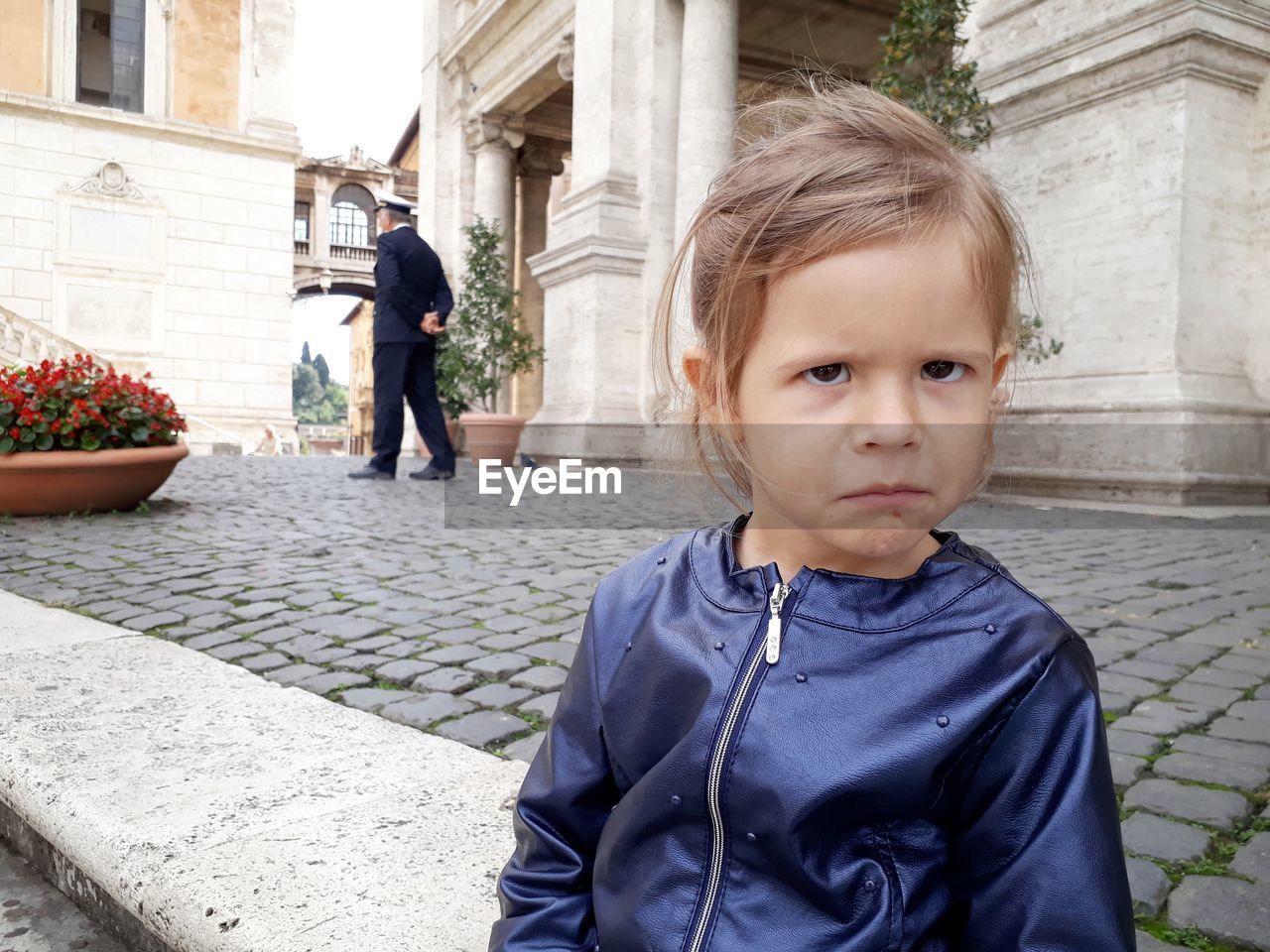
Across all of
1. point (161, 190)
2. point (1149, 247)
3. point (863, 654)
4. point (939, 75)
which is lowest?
point (863, 654)

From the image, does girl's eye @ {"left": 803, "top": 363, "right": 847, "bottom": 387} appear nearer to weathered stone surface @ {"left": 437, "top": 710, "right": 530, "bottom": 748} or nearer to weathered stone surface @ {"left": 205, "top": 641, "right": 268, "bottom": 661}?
weathered stone surface @ {"left": 437, "top": 710, "right": 530, "bottom": 748}

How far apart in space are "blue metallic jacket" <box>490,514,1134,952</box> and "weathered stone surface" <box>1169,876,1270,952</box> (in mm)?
780

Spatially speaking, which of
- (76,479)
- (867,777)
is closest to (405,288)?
(76,479)

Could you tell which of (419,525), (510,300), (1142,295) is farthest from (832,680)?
(510,300)

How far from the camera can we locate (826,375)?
90 centimetres

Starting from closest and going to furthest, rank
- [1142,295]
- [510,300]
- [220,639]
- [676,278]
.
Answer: [676,278], [220,639], [1142,295], [510,300]

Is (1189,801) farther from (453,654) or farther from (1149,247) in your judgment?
(1149,247)

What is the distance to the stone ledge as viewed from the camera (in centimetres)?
129

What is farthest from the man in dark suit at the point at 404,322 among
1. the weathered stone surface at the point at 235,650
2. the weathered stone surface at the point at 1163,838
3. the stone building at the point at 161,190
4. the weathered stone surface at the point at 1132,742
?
the stone building at the point at 161,190

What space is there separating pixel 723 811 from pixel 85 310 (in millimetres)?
19278

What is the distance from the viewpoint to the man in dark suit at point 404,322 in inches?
340

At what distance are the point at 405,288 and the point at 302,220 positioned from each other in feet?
124

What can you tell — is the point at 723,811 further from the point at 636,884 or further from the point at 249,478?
the point at 249,478

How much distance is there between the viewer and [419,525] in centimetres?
589
